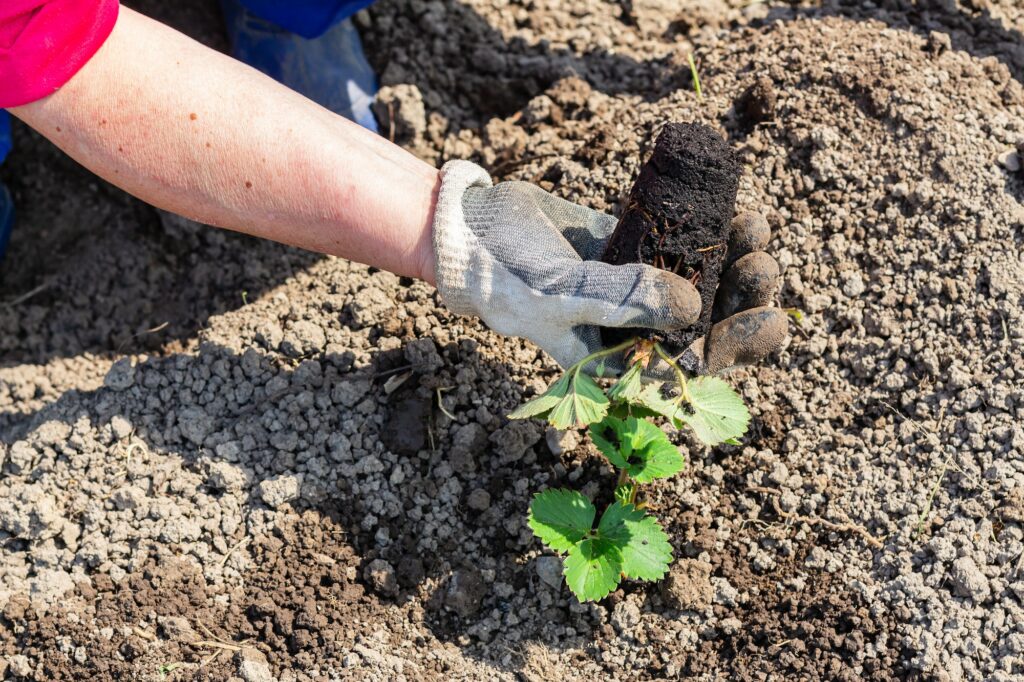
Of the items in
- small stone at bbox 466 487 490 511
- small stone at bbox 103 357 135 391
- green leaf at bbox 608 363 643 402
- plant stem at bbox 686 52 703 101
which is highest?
plant stem at bbox 686 52 703 101

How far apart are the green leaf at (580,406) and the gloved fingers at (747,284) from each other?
454 millimetres

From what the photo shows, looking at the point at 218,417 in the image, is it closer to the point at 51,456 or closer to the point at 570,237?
the point at 51,456

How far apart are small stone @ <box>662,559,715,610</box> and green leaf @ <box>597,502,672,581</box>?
0.41 feet

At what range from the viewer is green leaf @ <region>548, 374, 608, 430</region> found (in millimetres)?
2229

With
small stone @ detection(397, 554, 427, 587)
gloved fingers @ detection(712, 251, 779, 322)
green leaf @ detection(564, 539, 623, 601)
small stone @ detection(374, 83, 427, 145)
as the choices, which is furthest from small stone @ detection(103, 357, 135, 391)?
gloved fingers @ detection(712, 251, 779, 322)

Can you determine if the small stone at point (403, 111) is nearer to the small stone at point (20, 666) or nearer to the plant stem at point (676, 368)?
the plant stem at point (676, 368)

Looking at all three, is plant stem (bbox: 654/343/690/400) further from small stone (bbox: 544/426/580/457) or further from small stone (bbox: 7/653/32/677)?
small stone (bbox: 7/653/32/677)

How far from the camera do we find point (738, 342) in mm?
2352

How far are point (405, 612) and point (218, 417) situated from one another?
83 centimetres

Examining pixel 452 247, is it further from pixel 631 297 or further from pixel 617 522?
pixel 617 522

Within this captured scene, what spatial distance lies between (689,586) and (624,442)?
0.45 metres

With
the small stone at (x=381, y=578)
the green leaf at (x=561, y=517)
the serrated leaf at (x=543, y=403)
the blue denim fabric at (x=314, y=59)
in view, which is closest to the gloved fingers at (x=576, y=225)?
the serrated leaf at (x=543, y=403)

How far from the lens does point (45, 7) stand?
2127mm

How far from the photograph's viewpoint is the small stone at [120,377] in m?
2.80
